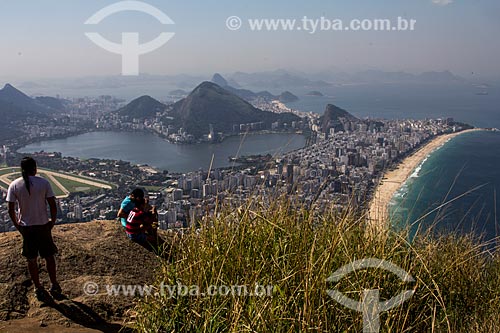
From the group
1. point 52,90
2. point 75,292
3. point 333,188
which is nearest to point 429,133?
point 333,188

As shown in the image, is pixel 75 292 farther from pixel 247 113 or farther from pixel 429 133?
pixel 247 113

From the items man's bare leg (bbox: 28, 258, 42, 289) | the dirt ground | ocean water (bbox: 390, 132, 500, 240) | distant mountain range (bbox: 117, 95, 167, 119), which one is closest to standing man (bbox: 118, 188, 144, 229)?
the dirt ground

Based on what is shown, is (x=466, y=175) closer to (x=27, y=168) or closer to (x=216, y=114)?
(x=27, y=168)

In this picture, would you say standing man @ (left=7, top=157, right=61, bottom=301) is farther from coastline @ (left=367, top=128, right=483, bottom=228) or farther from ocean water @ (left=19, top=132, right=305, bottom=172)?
ocean water @ (left=19, top=132, right=305, bottom=172)

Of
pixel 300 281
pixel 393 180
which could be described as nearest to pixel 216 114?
pixel 393 180

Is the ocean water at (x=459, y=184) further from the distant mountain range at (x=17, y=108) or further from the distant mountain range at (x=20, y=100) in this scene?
the distant mountain range at (x=20, y=100)
